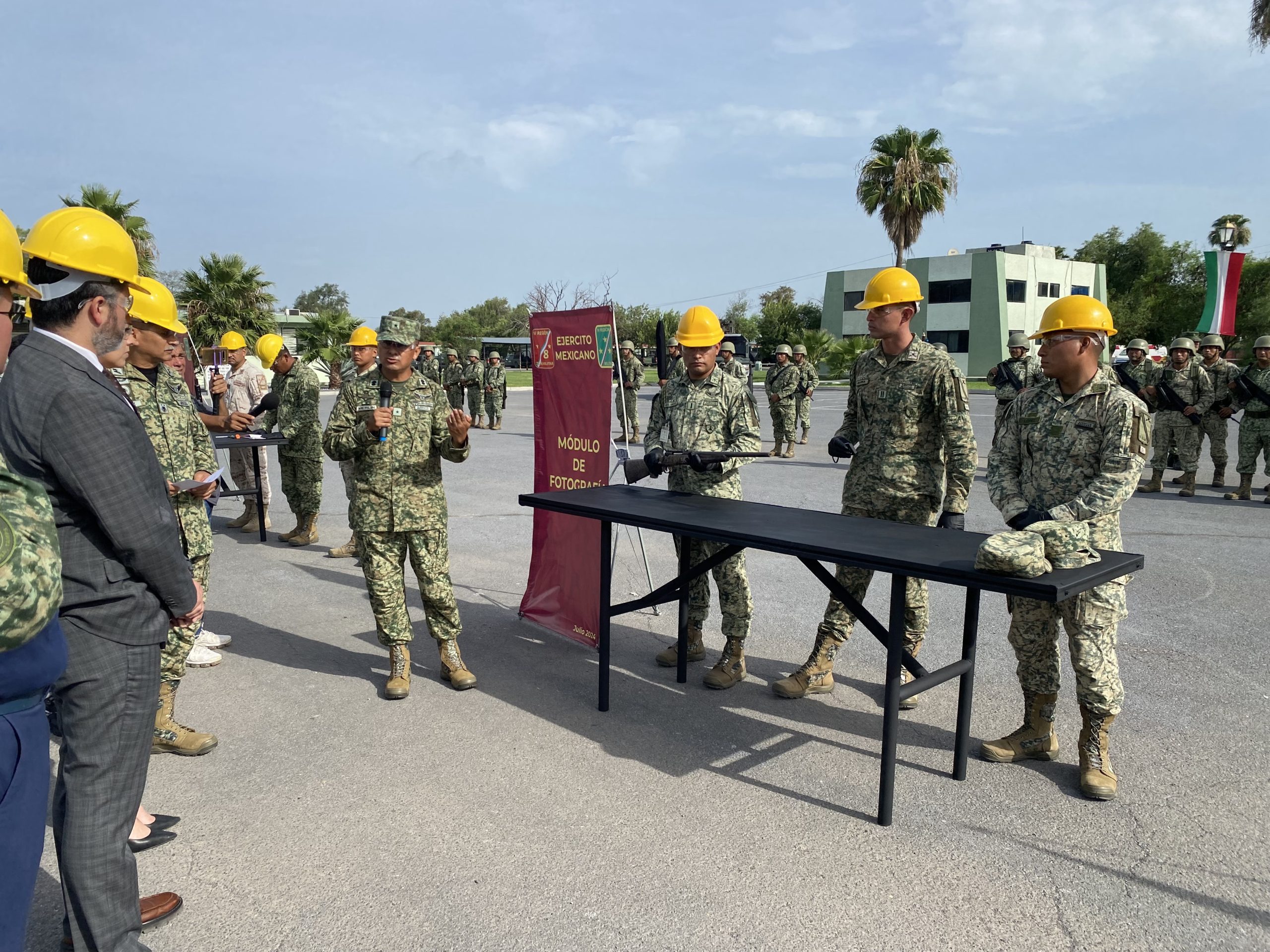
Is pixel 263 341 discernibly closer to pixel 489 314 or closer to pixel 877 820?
pixel 877 820

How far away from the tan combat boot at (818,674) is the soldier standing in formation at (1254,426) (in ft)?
28.5

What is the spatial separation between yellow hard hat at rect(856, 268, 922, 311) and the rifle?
97cm

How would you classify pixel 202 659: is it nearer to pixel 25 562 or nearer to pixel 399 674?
pixel 399 674

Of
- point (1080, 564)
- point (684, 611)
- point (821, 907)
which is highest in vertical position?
point (1080, 564)

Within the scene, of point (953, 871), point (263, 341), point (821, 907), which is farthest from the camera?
point (263, 341)

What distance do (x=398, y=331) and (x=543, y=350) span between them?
3.78 feet

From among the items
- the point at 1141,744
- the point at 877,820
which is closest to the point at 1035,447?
the point at 1141,744

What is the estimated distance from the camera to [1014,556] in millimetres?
2822

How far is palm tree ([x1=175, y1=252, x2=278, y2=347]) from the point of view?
31234mm

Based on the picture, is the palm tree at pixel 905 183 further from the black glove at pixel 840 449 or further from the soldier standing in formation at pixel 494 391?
the black glove at pixel 840 449

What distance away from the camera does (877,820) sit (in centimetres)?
331

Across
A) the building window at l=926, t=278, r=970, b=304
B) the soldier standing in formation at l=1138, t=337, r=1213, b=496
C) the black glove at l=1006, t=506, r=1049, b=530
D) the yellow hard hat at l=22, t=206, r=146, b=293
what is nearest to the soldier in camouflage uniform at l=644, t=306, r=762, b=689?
the black glove at l=1006, t=506, r=1049, b=530

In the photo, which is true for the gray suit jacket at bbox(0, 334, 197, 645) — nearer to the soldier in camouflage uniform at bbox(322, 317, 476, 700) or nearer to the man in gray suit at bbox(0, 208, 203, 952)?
the man in gray suit at bbox(0, 208, 203, 952)

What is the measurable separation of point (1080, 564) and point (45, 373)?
3257 millimetres
